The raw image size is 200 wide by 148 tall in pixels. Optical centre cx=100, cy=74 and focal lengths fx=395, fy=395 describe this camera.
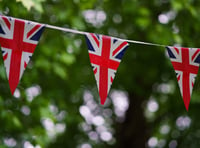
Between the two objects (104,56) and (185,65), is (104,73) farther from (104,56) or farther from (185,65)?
(185,65)

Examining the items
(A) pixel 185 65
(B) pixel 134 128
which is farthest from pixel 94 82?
(A) pixel 185 65

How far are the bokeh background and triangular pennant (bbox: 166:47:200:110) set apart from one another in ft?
2.63

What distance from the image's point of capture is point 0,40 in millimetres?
1899

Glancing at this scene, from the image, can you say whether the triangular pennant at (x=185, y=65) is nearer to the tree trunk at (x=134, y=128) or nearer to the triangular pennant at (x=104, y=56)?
the triangular pennant at (x=104, y=56)

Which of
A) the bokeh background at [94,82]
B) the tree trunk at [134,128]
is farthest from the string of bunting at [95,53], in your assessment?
the tree trunk at [134,128]

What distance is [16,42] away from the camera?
1.93 m

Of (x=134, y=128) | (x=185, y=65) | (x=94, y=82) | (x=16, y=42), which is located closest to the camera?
(x=16, y=42)

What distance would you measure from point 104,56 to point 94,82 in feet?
7.96

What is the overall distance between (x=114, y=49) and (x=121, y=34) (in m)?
1.94

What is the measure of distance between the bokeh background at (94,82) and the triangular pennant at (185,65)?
2.63 ft

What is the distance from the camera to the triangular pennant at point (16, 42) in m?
1.90

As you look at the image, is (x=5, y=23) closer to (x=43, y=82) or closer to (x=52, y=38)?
(x=52, y=38)

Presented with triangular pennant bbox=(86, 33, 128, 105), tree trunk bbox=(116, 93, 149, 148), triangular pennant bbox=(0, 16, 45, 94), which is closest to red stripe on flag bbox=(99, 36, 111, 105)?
triangular pennant bbox=(86, 33, 128, 105)

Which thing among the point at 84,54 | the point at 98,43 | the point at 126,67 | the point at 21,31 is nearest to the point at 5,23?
the point at 21,31
